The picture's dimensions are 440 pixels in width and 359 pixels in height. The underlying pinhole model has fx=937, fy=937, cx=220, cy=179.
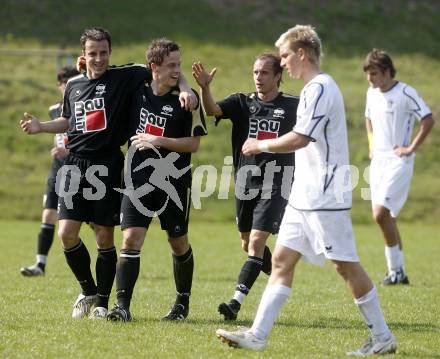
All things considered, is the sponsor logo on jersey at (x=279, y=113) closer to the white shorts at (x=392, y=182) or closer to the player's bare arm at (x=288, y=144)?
the player's bare arm at (x=288, y=144)

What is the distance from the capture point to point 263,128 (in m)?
8.00

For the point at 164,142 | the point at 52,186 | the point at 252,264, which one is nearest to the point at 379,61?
the point at 252,264

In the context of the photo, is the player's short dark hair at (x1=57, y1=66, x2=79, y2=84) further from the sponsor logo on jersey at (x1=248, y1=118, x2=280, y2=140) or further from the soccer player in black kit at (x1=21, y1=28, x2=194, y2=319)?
the sponsor logo on jersey at (x1=248, y1=118, x2=280, y2=140)

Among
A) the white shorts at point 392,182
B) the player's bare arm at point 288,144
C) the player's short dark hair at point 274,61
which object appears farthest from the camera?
the white shorts at point 392,182

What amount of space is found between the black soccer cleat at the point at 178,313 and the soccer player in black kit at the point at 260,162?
1.51 ft

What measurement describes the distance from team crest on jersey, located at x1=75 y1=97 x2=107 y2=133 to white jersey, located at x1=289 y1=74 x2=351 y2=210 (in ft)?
6.89

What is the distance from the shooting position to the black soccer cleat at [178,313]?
7.49 m

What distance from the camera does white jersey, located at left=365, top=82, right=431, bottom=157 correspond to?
10320 millimetres

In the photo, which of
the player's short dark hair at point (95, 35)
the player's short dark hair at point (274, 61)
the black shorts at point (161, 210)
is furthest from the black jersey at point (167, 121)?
the player's short dark hair at point (274, 61)

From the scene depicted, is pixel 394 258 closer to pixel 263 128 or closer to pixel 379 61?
pixel 379 61

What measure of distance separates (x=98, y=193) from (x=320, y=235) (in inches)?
90.2

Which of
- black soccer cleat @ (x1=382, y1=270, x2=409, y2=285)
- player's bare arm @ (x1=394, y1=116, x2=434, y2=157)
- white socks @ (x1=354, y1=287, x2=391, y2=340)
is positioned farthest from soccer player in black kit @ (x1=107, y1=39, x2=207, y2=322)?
black soccer cleat @ (x1=382, y1=270, x2=409, y2=285)

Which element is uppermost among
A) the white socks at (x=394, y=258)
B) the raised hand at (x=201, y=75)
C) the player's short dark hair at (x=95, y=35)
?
the player's short dark hair at (x=95, y=35)

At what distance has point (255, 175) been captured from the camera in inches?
313
